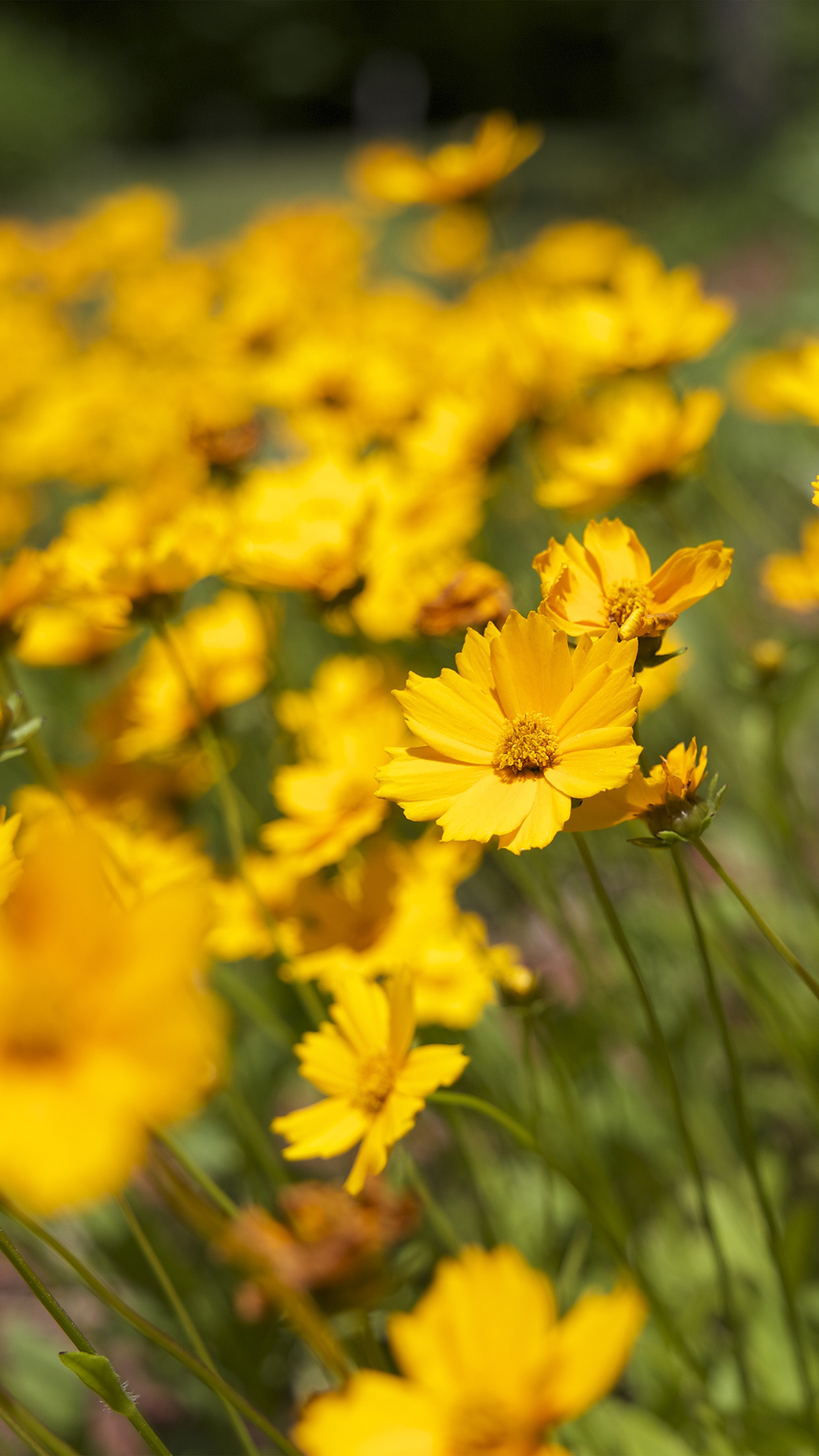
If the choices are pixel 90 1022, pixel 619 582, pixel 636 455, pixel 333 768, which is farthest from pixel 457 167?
pixel 90 1022

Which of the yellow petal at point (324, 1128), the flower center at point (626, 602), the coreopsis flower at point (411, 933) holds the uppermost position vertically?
the flower center at point (626, 602)

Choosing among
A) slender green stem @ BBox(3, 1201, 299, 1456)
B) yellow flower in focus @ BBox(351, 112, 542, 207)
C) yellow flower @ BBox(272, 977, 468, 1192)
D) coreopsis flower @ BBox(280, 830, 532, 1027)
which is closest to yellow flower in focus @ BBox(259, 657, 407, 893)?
coreopsis flower @ BBox(280, 830, 532, 1027)

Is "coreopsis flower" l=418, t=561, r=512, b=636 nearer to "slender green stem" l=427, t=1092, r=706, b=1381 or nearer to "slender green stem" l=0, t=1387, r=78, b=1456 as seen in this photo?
"slender green stem" l=427, t=1092, r=706, b=1381

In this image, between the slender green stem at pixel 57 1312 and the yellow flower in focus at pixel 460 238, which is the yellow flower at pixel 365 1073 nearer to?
the slender green stem at pixel 57 1312

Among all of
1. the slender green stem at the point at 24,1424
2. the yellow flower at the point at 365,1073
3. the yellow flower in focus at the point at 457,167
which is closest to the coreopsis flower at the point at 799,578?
the yellow flower at the point at 365,1073

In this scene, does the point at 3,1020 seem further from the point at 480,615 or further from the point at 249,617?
the point at 249,617

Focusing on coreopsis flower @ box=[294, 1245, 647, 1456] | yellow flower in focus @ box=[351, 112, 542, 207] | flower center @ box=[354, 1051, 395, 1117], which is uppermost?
yellow flower in focus @ box=[351, 112, 542, 207]
